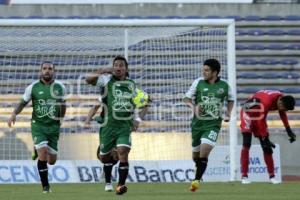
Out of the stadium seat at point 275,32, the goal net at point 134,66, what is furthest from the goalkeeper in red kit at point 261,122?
the stadium seat at point 275,32

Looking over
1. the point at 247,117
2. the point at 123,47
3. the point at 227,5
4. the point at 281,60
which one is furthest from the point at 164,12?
the point at 247,117

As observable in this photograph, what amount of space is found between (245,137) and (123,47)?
3598 millimetres

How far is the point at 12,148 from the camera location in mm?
21422

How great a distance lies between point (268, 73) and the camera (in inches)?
1120

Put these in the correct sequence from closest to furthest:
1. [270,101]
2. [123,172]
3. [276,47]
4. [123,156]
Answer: [123,172], [123,156], [270,101], [276,47]

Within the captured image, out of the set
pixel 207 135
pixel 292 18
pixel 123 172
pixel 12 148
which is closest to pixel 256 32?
pixel 292 18

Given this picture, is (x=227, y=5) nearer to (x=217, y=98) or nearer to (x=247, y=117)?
(x=247, y=117)

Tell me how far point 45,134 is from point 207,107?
106 inches

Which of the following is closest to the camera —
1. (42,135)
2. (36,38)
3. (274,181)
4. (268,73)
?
(42,135)

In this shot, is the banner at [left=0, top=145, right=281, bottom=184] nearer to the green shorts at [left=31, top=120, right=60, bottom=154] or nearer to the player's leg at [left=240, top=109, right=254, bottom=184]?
the player's leg at [left=240, top=109, right=254, bottom=184]

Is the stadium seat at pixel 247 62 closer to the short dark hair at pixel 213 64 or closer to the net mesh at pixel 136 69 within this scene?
the net mesh at pixel 136 69

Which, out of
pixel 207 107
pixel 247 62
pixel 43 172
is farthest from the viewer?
pixel 247 62

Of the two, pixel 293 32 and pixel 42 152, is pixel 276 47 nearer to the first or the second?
pixel 293 32

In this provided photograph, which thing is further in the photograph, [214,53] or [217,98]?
Result: [214,53]
